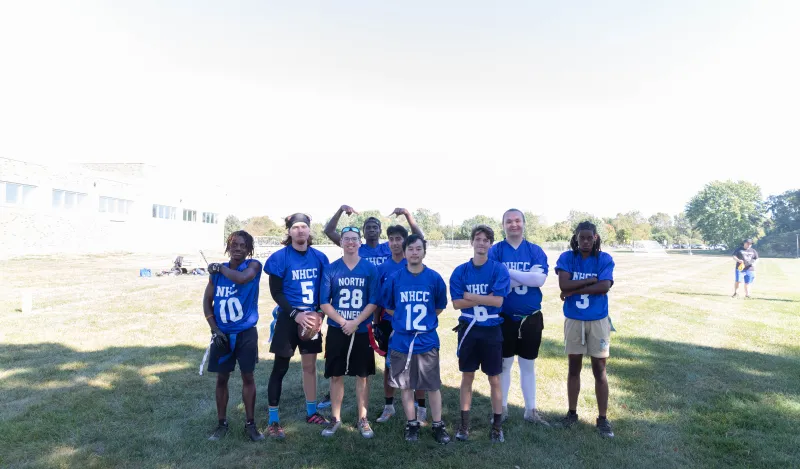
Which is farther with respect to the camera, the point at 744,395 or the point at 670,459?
the point at 744,395

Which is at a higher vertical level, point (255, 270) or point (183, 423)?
point (255, 270)

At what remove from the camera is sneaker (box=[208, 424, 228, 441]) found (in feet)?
14.1

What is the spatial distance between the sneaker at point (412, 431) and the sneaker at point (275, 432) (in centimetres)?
121

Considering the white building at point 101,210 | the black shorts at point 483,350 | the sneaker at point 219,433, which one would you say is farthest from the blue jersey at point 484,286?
the white building at point 101,210

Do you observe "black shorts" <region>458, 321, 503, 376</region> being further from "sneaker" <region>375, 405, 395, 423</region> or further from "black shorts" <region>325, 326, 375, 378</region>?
"sneaker" <region>375, 405, 395, 423</region>

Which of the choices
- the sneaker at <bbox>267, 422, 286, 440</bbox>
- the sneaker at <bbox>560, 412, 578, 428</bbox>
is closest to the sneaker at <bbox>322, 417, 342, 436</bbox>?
the sneaker at <bbox>267, 422, 286, 440</bbox>

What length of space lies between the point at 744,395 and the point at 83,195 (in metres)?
42.4

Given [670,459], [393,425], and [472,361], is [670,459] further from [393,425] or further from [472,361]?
[393,425]

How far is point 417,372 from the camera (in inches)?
167

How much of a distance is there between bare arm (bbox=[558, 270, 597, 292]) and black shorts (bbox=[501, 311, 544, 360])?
403 millimetres

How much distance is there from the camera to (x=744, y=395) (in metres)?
5.55

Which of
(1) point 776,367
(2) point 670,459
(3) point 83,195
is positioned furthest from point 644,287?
(3) point 83,195


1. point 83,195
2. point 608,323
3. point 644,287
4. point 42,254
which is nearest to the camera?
point 608,323

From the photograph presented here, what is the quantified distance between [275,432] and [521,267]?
3.01 m
